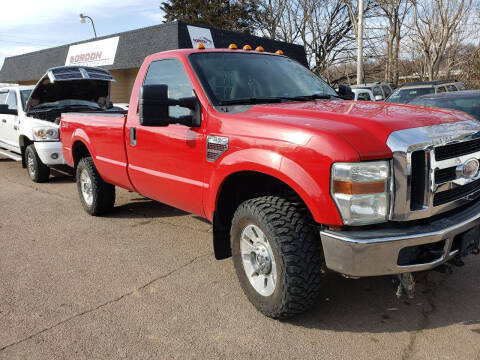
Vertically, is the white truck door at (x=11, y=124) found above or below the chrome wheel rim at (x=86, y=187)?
above

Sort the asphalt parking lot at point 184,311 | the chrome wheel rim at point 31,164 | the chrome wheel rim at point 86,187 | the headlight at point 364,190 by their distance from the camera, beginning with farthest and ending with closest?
the chrome wheel rim at point 31,164, the chrome wheel rim at point 86,187, the asphalt parking lot at point 184,311, the headlight at point 364,190

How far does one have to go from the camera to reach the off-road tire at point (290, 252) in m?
2.72

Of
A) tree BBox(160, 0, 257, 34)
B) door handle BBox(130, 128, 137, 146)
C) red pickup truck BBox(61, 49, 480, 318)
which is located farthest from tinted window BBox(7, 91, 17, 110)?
tree BBox(160, 0, 257, 34)

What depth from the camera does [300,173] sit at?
102 inches

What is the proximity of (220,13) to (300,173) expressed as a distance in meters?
33.1

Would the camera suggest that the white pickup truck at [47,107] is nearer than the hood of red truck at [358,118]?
No

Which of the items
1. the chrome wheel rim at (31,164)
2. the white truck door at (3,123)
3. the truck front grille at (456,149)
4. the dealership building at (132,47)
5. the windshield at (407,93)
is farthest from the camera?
the dealership building at (132,47)

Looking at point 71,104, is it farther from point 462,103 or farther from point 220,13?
point 220,13

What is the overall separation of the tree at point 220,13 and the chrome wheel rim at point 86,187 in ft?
92.3

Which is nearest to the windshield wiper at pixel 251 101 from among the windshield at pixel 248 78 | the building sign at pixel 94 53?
the windshield at pixel 248 78

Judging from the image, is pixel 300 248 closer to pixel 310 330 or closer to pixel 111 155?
pixel 310 330

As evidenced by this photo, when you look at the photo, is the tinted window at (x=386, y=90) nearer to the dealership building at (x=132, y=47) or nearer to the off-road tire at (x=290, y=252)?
the dealership building at (x=132, y=47)

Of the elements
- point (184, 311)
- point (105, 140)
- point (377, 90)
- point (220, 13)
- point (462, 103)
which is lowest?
point (184, 311)

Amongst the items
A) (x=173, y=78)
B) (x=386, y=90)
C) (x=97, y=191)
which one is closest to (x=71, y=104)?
(x=97, y=191)
